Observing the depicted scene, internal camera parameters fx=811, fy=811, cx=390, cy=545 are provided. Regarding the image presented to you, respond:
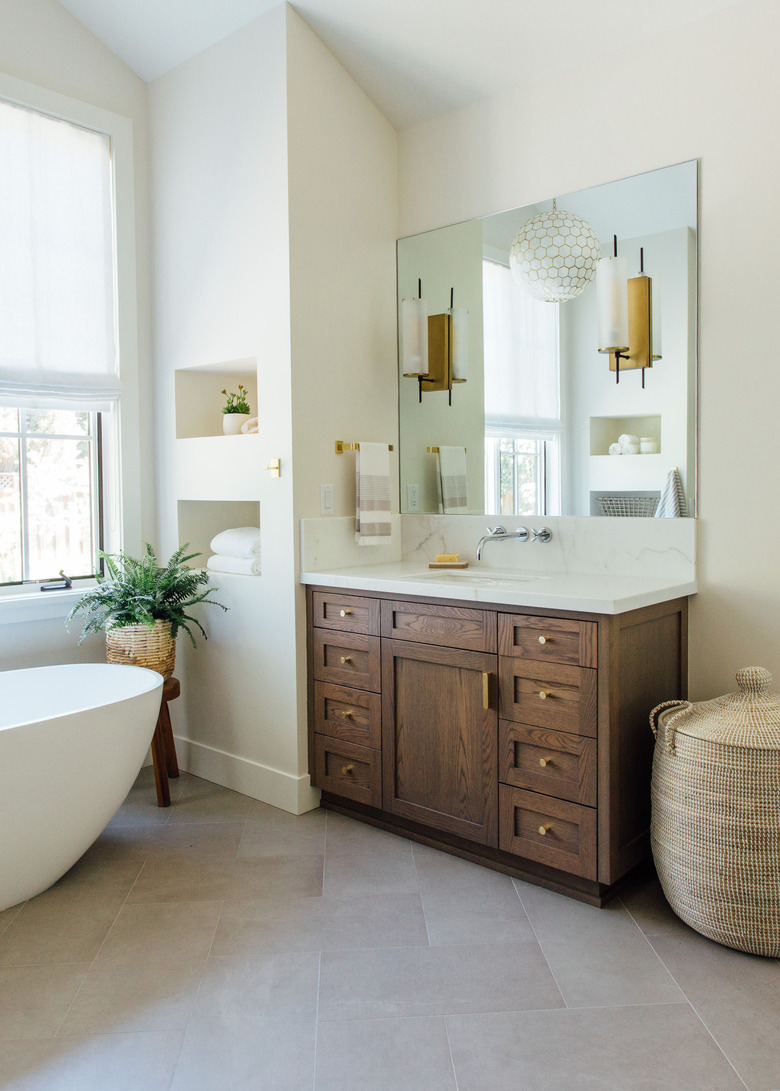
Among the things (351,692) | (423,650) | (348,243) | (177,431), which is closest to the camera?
(423,650)

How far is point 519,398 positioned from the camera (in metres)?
3.03

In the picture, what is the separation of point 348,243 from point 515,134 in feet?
2.41

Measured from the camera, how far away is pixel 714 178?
8.29 ft

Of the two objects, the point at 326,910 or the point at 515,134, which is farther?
the point at 515,134

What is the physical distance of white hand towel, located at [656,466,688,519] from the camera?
2.63 m

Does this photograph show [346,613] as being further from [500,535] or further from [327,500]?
[500,535]

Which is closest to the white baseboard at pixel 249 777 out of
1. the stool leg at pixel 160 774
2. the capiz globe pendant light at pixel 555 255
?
the stool leg at pixel 160 774

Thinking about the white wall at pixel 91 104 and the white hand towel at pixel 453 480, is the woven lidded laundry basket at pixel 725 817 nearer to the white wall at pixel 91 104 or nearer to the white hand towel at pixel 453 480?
the white hand towel at pixel 453 480

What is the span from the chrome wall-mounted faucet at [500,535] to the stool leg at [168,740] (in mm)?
1379

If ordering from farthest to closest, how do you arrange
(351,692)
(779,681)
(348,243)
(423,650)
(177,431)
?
(177,431) → (348,243) → (351,692) → (423,650) → (779,681)

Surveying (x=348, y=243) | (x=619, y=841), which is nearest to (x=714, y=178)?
(x=348, y=243)

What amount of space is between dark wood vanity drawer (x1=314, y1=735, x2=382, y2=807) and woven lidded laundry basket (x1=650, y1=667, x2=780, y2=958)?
1.00m

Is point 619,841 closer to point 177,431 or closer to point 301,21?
point 177,431

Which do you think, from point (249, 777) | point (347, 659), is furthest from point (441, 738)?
point (249, 777)
